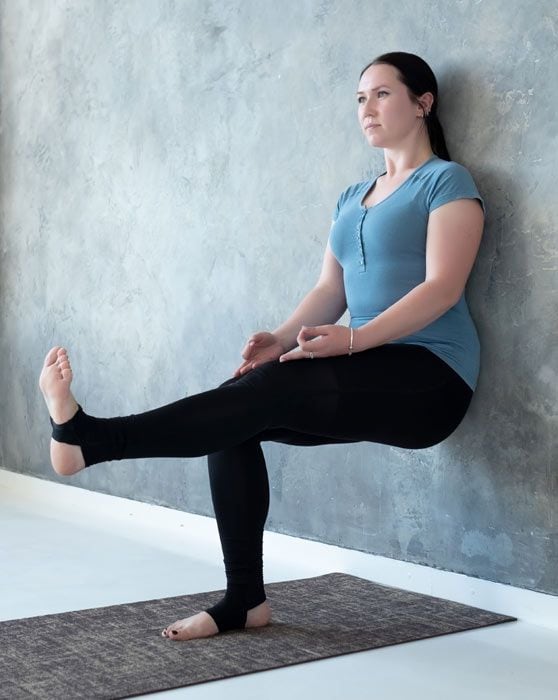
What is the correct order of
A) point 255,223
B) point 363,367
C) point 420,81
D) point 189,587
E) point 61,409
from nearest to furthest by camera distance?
point 61,409 → point 363,367 → point 420,81 → point 189,587 → point 255,223

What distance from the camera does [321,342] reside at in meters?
2.24

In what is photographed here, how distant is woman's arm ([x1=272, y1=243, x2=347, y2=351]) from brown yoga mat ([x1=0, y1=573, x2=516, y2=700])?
67cm

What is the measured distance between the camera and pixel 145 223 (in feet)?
12.2

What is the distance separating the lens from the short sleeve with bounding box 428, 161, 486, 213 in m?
2.41

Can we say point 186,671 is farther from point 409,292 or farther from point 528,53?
point 528,53

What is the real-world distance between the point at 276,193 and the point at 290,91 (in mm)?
292

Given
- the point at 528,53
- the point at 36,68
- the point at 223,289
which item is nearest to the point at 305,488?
the point at 223,289

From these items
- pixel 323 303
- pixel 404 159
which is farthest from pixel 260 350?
pixel 404 159

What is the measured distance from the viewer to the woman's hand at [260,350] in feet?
8.29

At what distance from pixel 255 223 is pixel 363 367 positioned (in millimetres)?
1046

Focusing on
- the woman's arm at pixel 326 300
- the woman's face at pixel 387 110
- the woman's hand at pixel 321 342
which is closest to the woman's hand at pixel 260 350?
the woman's arm at pixel 326 300

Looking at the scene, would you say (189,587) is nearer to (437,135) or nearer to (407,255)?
(407,255)

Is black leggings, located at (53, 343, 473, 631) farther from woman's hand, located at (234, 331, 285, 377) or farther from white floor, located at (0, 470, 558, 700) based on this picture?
white floor, located at (0, 470, 558, 700)

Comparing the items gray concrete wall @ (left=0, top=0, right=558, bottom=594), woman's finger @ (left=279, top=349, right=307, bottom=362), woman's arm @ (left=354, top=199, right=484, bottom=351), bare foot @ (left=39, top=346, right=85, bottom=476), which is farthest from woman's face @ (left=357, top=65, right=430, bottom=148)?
bare foot @ (left=39, top=346, right=85, bottom=476)
